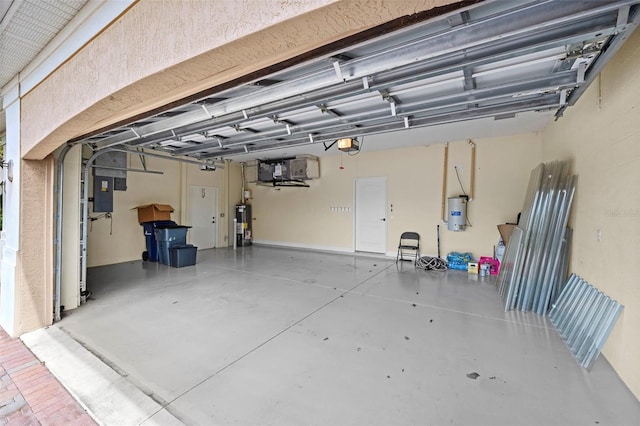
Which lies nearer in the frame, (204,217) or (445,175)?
(445,175)

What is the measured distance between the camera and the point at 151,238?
239 inches

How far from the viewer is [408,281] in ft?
15.0

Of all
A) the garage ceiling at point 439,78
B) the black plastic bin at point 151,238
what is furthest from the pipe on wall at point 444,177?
the black plastic bin at point 151,238

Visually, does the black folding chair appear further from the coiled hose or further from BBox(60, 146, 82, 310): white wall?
BBox(60, 146, 82, 310): white wall

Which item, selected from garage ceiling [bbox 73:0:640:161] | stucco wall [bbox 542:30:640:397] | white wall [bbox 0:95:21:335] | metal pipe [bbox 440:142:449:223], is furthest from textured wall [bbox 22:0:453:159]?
metal pipe [bbox 440:142:449:223]

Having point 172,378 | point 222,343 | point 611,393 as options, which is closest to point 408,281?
point 611,393

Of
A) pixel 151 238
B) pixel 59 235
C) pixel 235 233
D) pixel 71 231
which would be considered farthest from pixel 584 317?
pixel 235 233

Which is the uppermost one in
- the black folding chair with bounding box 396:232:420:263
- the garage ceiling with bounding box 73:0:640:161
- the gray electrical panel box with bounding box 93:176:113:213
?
the garage ceiling with bounding box 73:0:640:161

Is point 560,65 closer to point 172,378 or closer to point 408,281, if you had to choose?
point 408,281

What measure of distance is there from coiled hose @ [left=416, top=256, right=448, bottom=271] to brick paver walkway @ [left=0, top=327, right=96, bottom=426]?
525cm

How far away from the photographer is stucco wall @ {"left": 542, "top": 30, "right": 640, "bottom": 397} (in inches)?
74.7

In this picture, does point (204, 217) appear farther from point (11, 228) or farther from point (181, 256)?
point (11, 228)

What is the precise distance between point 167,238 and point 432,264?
5610 millimetres

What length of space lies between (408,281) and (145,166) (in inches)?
250
